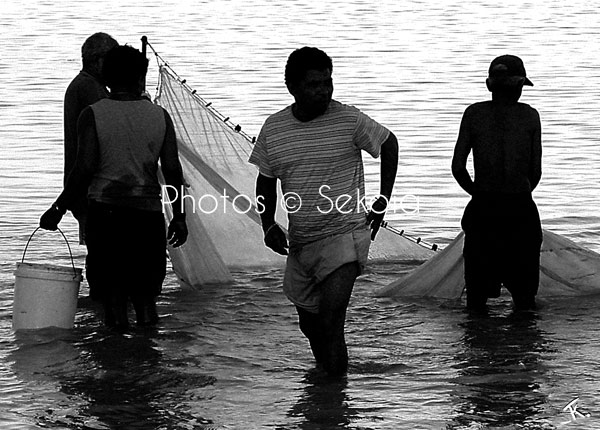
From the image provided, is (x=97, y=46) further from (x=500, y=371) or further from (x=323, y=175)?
(x=500, y=371)

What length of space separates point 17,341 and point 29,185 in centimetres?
519

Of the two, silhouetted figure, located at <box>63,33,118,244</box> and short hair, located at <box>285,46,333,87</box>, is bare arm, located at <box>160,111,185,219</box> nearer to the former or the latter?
silhouetted figure, located at <box>63,33,118,244</box>

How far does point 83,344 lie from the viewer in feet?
24.2

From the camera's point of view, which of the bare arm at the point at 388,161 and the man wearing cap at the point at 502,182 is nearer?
the bare arm at the point at 388,161

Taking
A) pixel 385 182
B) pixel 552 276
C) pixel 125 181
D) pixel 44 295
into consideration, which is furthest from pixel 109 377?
pixel 552 276

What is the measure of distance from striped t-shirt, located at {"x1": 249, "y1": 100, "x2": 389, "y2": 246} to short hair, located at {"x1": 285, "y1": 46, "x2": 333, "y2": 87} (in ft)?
0.65

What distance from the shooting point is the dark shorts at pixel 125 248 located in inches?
277

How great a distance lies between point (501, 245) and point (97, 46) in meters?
2.48

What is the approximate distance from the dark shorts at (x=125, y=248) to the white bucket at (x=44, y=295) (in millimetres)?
Result: 184

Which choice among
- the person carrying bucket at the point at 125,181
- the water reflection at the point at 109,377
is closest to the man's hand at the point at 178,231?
the person carrying bucket at the point at 125,181

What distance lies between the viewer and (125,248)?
279 inches

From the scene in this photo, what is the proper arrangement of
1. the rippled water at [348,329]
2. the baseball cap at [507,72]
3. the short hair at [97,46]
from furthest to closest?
the short hair at [97,46]
the baseball cap at [507,72]
the rippled water at [348,329]

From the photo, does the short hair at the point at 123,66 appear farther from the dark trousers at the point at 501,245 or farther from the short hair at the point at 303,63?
the dark trousers at the point at 501,245

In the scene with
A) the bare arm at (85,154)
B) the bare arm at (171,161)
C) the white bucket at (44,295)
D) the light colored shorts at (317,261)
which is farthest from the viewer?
the white bucket at (44,295)
